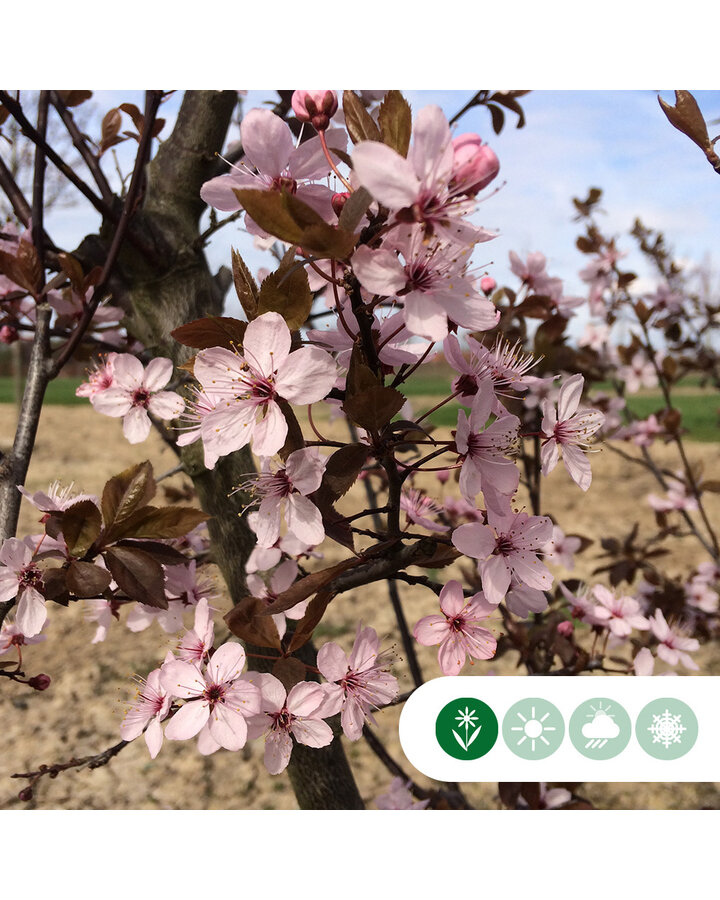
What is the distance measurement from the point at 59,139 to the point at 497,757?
116 cm

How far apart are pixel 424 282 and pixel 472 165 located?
6 cm

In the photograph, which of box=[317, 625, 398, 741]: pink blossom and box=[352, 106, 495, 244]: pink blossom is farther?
box=[317, 625, 398, 741]: pink blossom

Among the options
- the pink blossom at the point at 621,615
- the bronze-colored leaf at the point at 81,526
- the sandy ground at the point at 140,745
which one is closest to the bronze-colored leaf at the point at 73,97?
the sandy ground at the point at 140,745

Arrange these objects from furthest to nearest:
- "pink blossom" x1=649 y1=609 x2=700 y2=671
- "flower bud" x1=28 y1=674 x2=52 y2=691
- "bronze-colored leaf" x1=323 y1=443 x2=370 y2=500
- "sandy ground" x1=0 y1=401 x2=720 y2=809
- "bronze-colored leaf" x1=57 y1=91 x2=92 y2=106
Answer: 1. "sandy ground" x1=0 y1=401 x2=720 y2=809
2. "pink blossom" x1=649 y1=609 x2=700 y2=671
3. "bronze-colored leaf" x1=57 y1=91 x2=92 y2=106
4. "flower bud" x1=28 y1=674 x2=52 y2=691
5. "bronze-colored leaf" x1=323 y1=443 x2=370 y2=500

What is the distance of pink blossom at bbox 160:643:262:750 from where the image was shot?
49cm

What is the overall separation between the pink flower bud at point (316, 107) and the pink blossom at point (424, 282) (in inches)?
4.6

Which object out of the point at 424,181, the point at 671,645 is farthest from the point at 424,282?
the point at 671,645

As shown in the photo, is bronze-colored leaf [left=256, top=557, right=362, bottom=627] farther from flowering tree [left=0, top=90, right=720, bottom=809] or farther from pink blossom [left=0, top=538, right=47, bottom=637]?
pink blossom [left=0, top=538, right=47, bottom=637]

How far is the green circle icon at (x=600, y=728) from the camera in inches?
24.9

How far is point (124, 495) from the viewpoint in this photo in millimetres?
519

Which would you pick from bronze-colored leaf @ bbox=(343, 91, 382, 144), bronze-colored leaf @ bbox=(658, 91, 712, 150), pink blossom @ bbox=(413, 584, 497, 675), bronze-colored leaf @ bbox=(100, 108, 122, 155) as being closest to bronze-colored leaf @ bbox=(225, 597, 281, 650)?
pink blossom @ bbox=(413, 584, 497, 675)

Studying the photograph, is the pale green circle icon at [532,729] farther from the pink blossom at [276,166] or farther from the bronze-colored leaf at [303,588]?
the pink blossom at [276,166]

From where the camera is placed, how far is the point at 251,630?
0.48 m

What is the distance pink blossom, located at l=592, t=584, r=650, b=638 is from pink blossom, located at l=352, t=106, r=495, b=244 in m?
0.70
